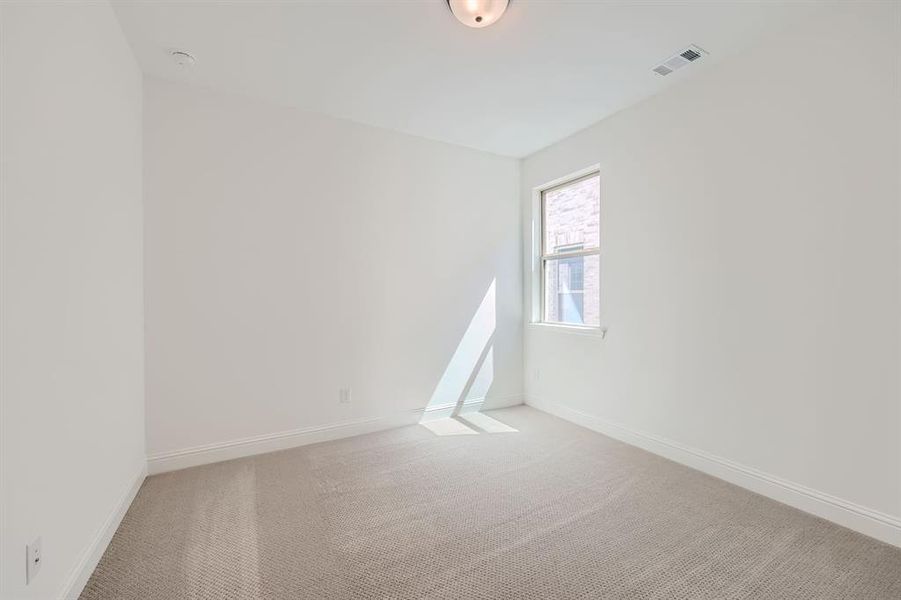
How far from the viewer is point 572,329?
143 inches

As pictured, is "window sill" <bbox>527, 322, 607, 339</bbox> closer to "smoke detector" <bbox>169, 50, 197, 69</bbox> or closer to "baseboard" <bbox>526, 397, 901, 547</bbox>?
"baseboard" <bbox>526, 397, 901, 547</bbox>

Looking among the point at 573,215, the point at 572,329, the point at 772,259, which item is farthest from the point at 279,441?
the point at 772,259

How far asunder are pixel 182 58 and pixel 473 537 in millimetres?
3217

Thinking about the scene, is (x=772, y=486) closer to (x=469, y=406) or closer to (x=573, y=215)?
(x=469, y=406)

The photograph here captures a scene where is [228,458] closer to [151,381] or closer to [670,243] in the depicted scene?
[151,381]

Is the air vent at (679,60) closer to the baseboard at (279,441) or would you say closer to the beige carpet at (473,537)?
the beige carpet at (473,537)

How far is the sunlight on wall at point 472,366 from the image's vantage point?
12.5 ft

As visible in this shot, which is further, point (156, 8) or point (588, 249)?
point (588, 249)

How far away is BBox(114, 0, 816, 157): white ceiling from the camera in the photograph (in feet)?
6.70

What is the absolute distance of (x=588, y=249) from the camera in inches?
142

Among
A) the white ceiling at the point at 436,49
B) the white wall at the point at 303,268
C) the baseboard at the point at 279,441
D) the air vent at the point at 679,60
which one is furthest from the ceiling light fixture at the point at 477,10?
the baseboard at the point at 279,441

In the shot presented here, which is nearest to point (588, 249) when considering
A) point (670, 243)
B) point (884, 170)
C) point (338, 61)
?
point (670, 243)

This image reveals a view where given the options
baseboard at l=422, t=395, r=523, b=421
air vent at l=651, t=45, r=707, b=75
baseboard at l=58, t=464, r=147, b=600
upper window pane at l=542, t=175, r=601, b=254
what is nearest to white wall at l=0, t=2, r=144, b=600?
baseboard at l=58, t=464, r=147, b=600

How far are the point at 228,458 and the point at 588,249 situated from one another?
11.2 feet
